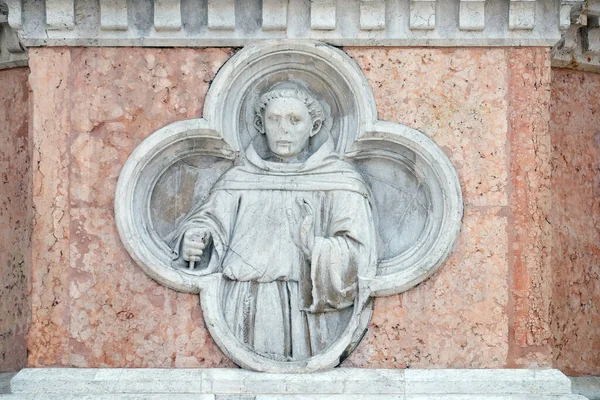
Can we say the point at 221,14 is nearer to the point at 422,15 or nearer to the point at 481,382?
the point at 422,15

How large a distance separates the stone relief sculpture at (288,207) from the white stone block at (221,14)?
0.76 ft

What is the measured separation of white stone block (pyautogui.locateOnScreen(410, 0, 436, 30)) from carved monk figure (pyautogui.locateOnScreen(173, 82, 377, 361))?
0.95 metres

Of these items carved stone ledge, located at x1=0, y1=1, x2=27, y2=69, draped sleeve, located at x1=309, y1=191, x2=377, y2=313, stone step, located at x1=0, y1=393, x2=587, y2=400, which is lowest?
stone step, located at x1=0, y1=393, x2=587, y2=400

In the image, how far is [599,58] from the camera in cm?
1589

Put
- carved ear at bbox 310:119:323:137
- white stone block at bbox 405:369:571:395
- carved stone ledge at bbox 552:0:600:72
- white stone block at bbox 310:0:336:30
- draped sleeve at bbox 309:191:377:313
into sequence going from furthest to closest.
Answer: carved stone ledge at bbox 552:0:600:72
carved ear at bbox 310:119:323:137
white stone block at bbox 310:0:336:30
draped sleeve at bbox 309:191:377:313
white stone block at bbox 405:369:571:395

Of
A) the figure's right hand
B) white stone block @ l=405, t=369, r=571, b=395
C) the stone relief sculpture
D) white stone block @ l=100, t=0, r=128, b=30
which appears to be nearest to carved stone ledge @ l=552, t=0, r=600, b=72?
the stone relief sculpture

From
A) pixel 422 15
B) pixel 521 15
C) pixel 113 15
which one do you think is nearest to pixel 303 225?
pixel 422 15

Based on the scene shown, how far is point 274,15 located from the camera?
47.9 feet

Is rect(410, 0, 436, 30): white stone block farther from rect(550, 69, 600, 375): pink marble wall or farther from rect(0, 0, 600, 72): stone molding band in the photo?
rect(550, 69, 600, 375): pink marble wall

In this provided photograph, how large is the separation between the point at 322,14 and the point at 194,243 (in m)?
1.92

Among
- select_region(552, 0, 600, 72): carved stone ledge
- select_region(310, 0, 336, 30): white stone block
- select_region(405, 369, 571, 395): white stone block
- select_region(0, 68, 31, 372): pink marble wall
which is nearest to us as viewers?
select_region(405, 369, 571, 395): white stone block

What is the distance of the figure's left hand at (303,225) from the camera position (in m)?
14.4

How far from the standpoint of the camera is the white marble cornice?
14.6m

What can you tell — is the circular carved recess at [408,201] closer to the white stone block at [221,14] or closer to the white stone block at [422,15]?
the white stone block at [422,15]
